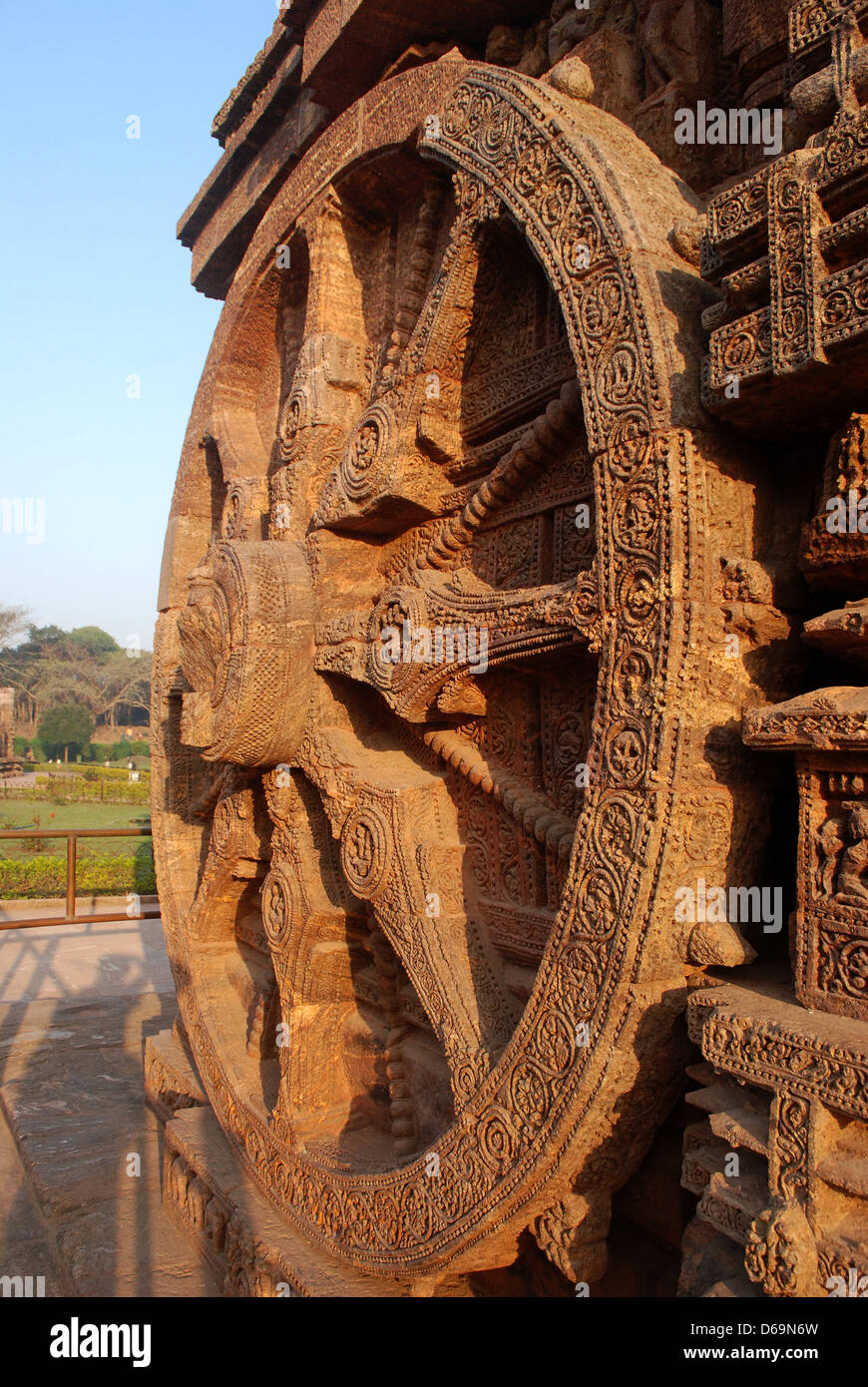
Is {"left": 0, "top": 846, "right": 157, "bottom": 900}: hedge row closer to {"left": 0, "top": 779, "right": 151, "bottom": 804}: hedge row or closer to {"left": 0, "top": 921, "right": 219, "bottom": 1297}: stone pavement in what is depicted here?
{"left": 0, "top": 921, "right": 219, "bottom": 1297}: stone pavement

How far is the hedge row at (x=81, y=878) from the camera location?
11.3 m

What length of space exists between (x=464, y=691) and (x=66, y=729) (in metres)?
41.6

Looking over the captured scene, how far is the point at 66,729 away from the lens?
41.1 meters

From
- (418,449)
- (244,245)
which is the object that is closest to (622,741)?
(418,449)

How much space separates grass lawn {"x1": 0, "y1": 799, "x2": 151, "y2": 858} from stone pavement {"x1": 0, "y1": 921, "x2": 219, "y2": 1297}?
7329 millimetres

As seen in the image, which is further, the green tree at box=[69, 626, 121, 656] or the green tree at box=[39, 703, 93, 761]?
the green tree at box=[69, 626, 121, 656]

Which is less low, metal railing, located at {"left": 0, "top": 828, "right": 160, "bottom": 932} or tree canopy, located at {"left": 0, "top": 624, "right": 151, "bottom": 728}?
tree canopy, located at {"left": 0, "top": 624, "right": 151, "bottom": 728}

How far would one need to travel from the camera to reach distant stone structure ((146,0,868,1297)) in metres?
1.77

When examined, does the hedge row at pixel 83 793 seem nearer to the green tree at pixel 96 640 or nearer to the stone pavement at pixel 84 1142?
the stone pavement at pixel 84 1142

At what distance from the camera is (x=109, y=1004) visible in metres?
6.69

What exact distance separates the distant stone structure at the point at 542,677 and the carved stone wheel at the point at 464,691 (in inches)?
0.5

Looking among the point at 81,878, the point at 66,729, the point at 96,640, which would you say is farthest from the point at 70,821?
the point at 96,640

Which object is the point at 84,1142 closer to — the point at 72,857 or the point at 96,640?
the point at 72,857

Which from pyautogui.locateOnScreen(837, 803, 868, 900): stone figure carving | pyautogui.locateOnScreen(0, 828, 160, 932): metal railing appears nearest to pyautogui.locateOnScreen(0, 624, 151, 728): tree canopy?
pyautogui.locateOnScreen(0, 828, 160, 932): metal railing
